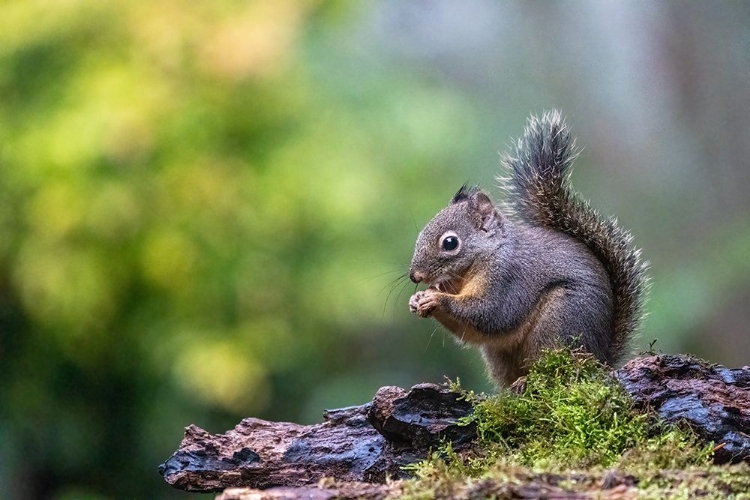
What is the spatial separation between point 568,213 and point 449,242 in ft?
1.28

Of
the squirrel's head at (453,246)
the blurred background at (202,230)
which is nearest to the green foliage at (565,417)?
the squirrel's head at (453,246)

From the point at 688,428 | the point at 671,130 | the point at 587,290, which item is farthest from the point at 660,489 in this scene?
the point at 671,130

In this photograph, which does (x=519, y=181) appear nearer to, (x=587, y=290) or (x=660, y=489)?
(x=587, y=290)

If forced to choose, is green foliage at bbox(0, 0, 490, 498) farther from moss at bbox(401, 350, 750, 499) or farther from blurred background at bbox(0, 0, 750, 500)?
moss at bbox(401, 350, 750, 499)

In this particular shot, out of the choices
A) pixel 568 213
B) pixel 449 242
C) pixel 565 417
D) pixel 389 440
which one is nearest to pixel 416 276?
pixel 449 242

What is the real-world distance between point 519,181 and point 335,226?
161 cm

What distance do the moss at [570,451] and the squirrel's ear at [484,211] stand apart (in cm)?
69

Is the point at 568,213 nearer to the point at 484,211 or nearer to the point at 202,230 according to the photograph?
the point at 484,211

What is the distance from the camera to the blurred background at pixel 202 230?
14.2 feet

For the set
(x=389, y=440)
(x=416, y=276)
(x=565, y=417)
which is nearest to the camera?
(x=565, y=417)

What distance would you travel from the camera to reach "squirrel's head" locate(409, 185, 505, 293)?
A: 292 centimetres

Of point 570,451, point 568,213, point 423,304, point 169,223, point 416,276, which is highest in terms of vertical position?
point 169,223

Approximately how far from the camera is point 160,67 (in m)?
4.54

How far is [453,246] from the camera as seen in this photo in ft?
9.58
